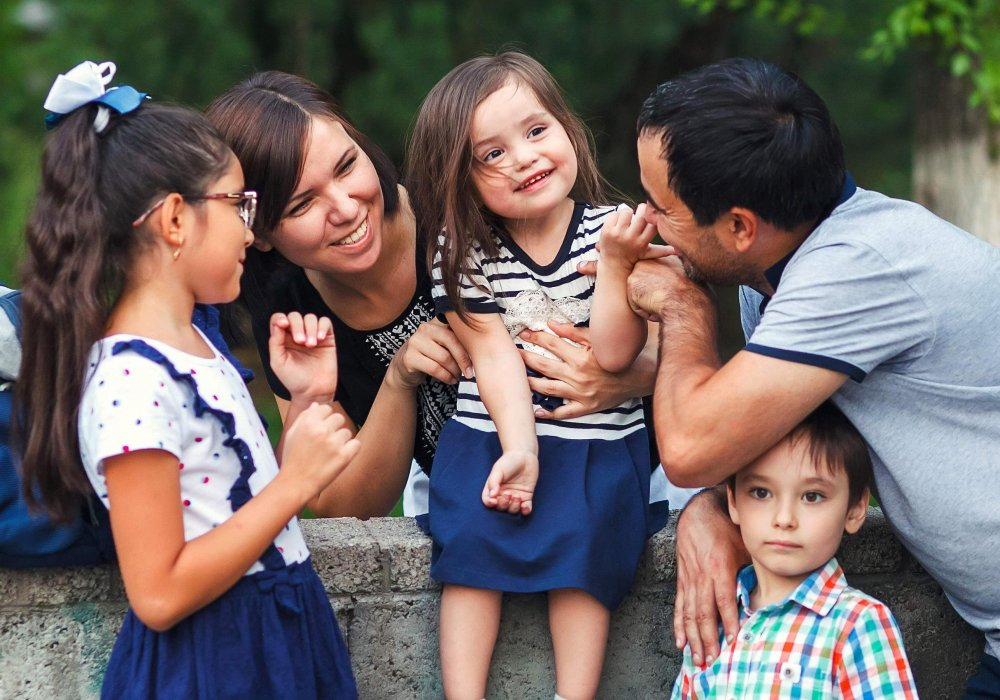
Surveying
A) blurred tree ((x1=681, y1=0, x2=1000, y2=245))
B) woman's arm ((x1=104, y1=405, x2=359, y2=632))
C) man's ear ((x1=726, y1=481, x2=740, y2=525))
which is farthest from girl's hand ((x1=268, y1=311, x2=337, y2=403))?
blurred tree ((x1=681, y1=0, x2=1000, y2=245))

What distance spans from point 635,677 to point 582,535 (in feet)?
1.56

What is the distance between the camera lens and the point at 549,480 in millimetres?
2666

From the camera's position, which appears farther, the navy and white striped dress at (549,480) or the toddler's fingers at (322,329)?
the navy and white striped dress at (549,480)

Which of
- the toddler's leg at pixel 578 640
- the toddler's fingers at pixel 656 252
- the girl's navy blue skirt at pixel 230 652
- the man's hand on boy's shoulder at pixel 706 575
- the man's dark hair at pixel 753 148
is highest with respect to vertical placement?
the man's dark hair at pixel 753 148

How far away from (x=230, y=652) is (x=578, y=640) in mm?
804

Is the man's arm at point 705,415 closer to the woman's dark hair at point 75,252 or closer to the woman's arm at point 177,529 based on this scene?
the woman's arm at point 177,529

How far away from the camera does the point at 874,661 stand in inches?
88.7

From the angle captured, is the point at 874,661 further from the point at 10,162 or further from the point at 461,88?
the point at 10,162

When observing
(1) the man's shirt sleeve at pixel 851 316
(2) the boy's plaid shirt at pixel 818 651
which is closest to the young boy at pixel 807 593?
(2) the boy's plaid shirt at pixel 818 651

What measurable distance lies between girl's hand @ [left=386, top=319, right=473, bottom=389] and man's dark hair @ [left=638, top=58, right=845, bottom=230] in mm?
673

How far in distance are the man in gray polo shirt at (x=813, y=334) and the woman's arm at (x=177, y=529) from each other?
0.76 m

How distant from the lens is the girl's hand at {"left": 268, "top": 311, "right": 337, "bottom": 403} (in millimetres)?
2461

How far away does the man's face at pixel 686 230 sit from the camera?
99.0 inches

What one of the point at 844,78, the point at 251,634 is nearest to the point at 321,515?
the point at 251,634
